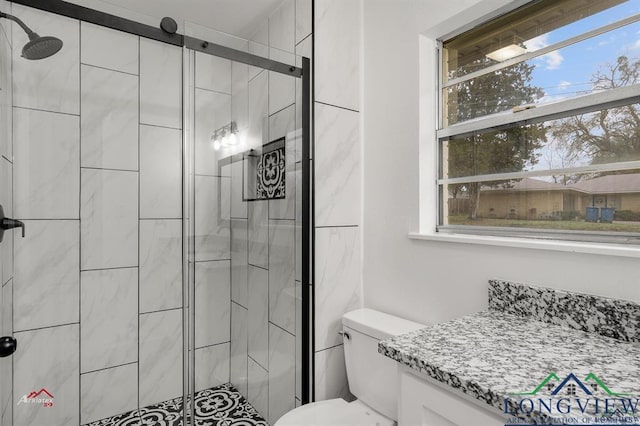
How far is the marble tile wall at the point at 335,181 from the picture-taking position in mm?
1672

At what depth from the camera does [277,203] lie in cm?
156

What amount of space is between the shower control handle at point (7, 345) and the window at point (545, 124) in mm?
1638

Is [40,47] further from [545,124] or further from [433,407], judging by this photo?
[545,124]

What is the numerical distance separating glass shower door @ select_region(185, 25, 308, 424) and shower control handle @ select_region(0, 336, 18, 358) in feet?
1.84

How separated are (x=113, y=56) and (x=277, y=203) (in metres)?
0.85

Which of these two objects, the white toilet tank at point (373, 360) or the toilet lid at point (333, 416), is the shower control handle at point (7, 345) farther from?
the white toilet tank at point (373, 360)

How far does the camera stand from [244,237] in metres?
1.44

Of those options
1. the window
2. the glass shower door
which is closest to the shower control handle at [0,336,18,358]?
the glass shower door

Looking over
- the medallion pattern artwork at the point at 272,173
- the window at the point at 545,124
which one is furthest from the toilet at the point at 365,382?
the medallion pattern artwork at the point at 272,173

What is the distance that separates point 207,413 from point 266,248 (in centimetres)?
67

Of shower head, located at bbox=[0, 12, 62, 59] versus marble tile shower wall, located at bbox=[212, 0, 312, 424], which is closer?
shower head, located at bbox=[0, 12, 62, 59]

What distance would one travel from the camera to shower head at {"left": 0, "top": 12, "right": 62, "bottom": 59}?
3.78ft

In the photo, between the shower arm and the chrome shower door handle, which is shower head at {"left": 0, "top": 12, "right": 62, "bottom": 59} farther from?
the chrome shower door handle

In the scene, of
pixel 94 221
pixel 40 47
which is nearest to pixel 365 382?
pixel 94 221
